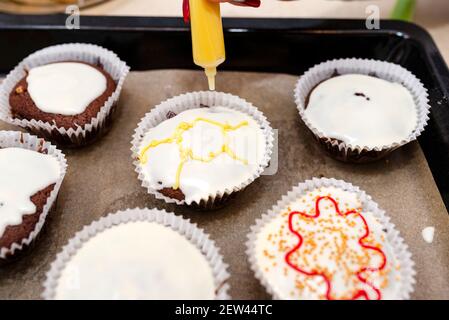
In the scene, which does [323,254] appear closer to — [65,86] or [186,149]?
[186,149]

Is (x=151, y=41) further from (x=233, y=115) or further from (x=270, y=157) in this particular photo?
(x=270, y=157)

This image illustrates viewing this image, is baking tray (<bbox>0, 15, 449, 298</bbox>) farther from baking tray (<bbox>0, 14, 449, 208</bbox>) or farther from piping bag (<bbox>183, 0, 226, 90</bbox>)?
piping bag (<bbox>183, 0, 226, 90</bbox>)

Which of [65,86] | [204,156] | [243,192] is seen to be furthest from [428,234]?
[65,86]

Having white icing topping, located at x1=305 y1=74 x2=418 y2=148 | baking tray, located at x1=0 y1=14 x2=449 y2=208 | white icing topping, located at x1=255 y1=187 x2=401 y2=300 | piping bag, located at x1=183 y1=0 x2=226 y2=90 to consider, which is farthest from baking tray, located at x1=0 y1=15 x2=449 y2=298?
piping bag, located at x1=183 y1=0 x2=226 y2=90

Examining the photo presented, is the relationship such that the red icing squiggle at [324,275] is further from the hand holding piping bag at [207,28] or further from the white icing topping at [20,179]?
the white icing topping at [20,179]
